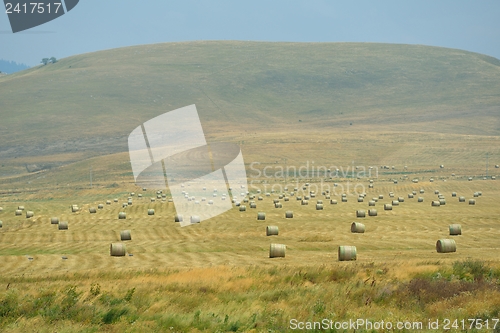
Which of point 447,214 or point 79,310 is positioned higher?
point 79,310

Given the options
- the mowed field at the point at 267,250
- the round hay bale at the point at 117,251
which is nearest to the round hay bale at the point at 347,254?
the mowed field at the point at 267,250

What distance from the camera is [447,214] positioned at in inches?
1866

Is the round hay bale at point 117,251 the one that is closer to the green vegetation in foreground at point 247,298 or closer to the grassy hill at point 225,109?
the green vegetation in foreground at point 247,298

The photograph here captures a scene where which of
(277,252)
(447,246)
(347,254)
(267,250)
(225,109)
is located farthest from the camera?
(225,109)

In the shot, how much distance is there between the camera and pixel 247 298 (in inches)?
770

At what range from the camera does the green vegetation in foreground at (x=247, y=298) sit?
17047 millimetres

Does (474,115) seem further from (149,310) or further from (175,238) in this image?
(149,310)

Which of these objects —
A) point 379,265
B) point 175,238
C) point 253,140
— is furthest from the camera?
point 253,140

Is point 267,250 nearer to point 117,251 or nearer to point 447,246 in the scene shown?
point 117,251

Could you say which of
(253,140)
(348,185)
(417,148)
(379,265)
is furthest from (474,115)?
(379,265)

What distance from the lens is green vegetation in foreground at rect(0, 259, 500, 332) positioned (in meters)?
17.0

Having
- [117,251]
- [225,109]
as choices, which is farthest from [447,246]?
[225,109]

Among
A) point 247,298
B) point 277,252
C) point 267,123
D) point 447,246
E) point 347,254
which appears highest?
point 247,298

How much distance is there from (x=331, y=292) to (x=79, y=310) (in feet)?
23.8
